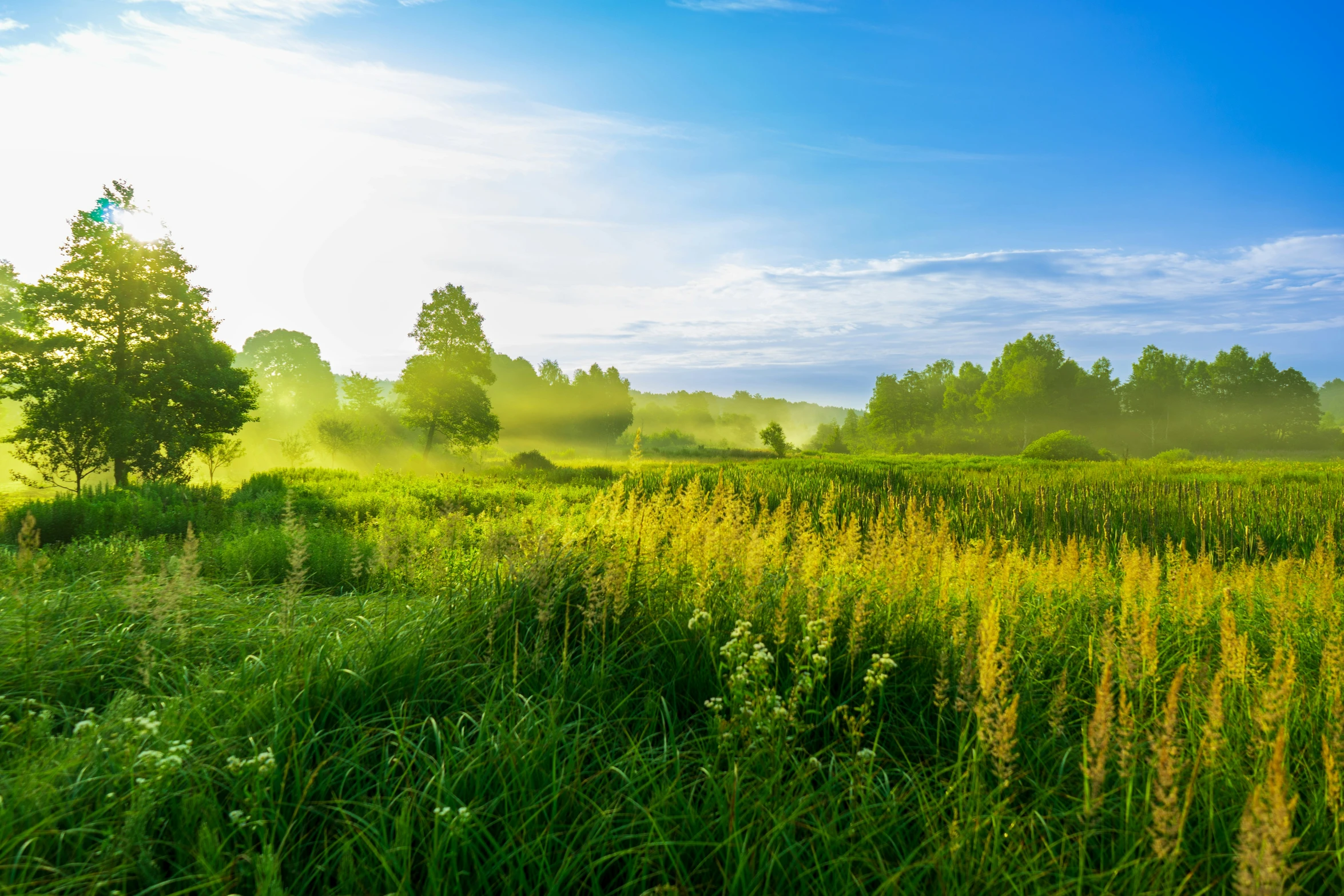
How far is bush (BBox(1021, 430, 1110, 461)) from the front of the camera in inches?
1543

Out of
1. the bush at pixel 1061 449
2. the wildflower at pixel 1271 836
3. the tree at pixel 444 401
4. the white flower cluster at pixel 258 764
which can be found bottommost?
the white flower cluster at pixel 258 764

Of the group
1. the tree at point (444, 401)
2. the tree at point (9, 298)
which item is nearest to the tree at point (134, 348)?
the tree at point (444, 401)

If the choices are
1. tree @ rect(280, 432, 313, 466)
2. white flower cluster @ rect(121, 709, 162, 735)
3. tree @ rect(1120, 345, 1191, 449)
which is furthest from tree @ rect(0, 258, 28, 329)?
tree @ rect(1120, 345, 1191, 449)

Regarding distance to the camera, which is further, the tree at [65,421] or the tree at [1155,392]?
the tree at [1155,392]

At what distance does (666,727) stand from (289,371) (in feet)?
230

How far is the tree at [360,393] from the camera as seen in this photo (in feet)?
159

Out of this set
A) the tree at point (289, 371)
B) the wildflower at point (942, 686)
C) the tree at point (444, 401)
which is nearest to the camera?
the wildflower at point (942, 686)

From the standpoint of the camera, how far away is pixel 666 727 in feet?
9.86

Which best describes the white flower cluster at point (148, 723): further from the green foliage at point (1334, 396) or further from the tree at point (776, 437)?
the green foliage at point (1334, 396)

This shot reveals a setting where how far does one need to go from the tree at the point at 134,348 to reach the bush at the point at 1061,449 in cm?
4115

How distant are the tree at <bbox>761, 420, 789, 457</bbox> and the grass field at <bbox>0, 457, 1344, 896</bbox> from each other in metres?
43.9

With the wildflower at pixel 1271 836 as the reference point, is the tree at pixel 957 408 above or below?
above

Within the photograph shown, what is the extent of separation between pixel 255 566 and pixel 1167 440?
87.7 metres

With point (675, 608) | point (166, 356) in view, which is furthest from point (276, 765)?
point (166, 356)
